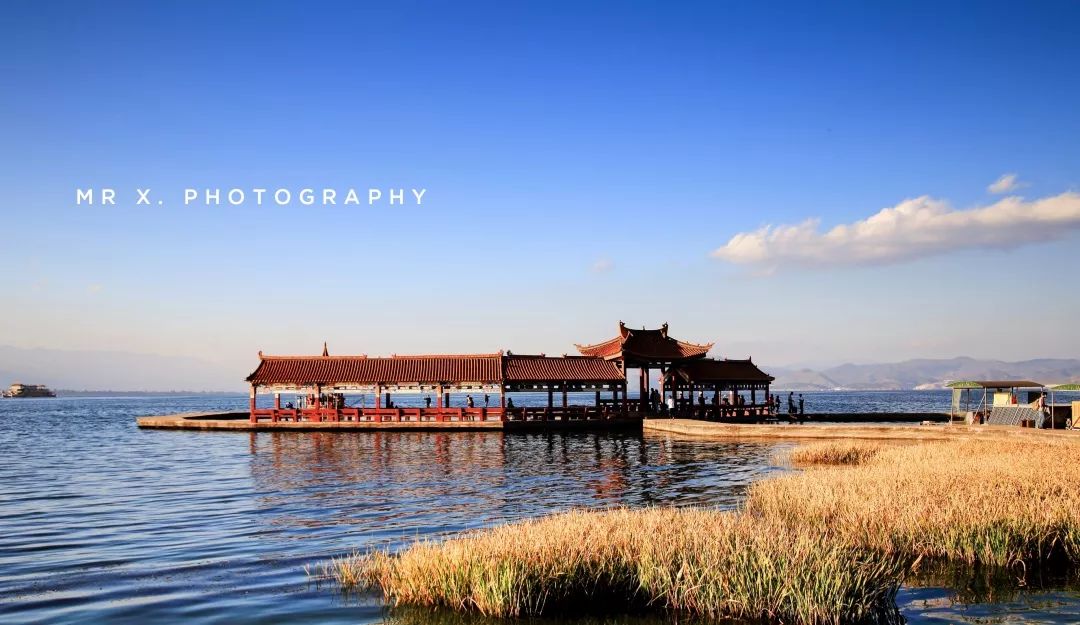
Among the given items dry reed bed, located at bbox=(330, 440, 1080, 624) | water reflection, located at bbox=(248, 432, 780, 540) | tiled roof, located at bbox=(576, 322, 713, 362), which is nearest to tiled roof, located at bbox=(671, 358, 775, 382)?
tiled roof, located at bbox=(576, 322, 713, 362)

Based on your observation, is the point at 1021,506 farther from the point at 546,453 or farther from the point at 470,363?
the point at 470,363

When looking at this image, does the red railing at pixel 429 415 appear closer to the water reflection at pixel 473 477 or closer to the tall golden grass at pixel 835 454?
the water reflection at pixel 473 477

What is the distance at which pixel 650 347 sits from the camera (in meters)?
55.0

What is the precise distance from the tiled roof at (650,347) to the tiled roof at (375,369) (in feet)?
25.8

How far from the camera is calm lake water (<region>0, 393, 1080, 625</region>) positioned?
1112 cm

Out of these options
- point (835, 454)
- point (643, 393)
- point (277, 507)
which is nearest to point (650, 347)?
point (643, 393)

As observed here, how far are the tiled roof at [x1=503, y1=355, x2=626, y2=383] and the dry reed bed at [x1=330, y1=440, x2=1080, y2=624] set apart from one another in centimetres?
3706

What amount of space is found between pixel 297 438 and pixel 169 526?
28089 millimetres

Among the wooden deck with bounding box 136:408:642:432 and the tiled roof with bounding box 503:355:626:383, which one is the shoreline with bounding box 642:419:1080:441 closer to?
the wooden deck with bounding box 136:408:642:432

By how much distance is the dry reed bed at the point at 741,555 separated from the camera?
991cm

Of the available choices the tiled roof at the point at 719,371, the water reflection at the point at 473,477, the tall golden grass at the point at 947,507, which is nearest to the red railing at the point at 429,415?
the tiled roof at the point at 719,371

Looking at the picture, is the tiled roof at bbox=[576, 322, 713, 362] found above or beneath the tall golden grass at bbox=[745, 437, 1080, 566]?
above

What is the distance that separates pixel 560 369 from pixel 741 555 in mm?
43458

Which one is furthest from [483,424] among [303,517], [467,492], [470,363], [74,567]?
[74,567]
